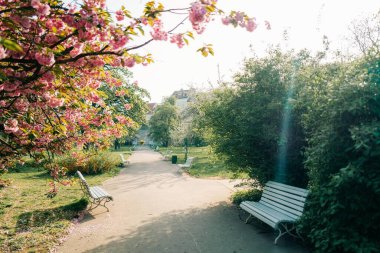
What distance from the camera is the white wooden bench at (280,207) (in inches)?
210

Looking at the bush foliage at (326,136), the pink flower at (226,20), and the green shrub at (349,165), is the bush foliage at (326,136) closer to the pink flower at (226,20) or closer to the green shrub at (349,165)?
the green shrub at (349,165)

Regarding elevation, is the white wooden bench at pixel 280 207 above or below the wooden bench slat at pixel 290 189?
below

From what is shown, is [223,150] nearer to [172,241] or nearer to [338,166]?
[172,241]

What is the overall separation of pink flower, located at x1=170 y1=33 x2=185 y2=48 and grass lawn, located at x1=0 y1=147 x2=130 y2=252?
15.0ft

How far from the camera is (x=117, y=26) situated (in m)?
3.65

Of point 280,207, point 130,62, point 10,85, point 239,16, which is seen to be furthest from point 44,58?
point 280,207

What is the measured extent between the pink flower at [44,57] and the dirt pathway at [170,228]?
371cm

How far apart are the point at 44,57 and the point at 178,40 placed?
5.52 ft

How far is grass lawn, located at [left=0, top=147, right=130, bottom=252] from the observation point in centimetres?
572

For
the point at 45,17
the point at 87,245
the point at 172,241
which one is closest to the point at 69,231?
the point at 87,245

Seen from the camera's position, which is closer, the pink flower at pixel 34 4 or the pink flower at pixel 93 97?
the pink flower at pixel 34 4

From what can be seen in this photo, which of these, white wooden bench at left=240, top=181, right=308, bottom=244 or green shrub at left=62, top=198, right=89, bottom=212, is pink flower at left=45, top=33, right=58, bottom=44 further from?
green shrub at left=62, top=198, right=89, bottom=212

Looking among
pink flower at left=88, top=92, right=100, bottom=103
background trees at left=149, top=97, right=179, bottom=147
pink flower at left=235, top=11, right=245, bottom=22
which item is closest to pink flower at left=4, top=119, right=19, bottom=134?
pink flower at left=88, top=92, right=100, bottom=103


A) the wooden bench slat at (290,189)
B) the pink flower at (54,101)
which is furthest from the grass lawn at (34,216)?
the wooden bench slat at (290,189)
